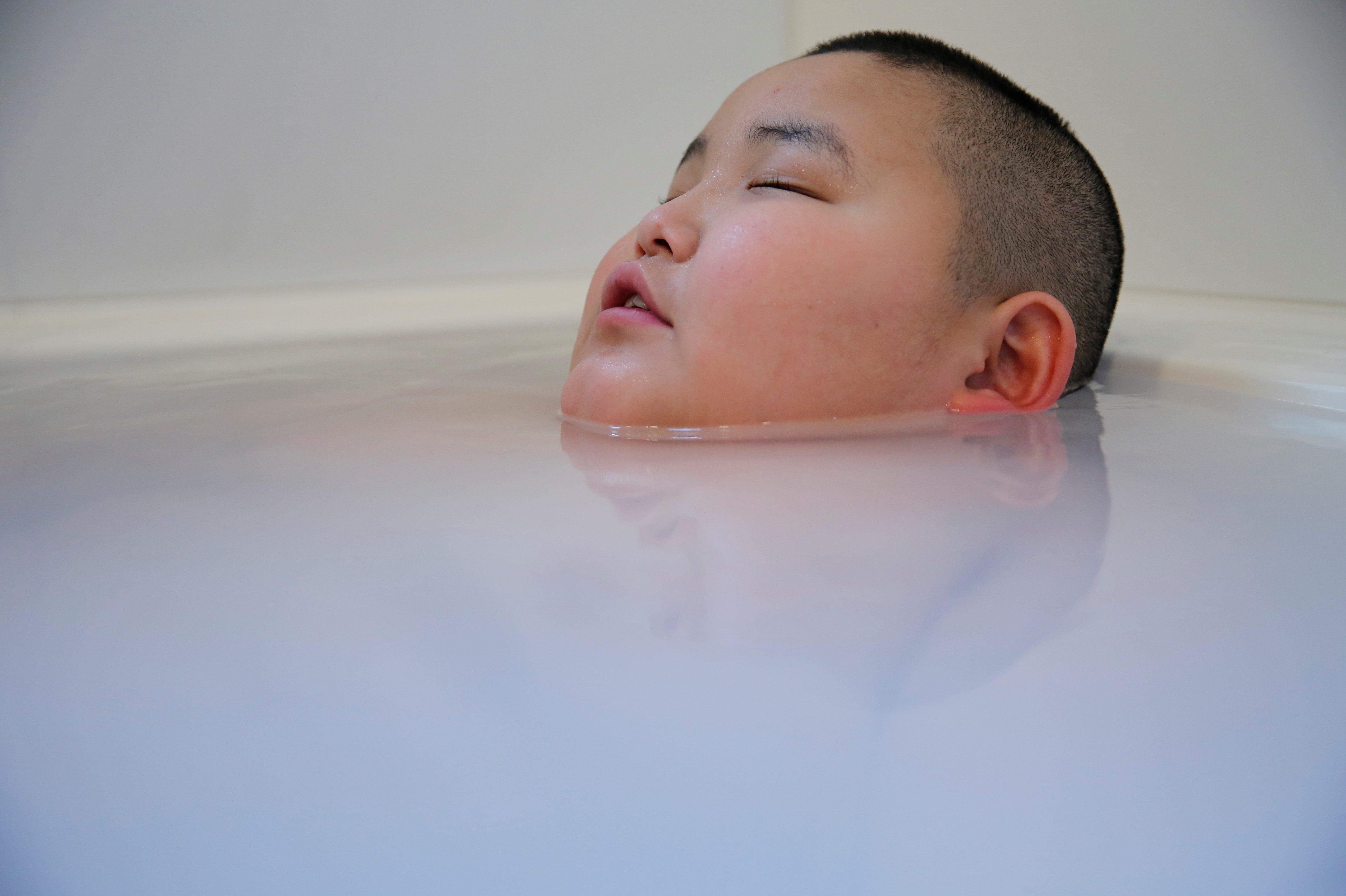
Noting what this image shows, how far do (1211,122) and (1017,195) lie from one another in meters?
1.01

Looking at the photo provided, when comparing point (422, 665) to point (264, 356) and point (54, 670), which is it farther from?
point (264, 356)

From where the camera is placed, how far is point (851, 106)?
0.92m

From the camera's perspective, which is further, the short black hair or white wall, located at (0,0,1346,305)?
white wall, located at (0,0,1346,305)

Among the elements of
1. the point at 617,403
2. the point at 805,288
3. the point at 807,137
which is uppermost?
the point at 807,137

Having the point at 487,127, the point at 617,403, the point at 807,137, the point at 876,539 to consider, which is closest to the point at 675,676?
the point at 876,539

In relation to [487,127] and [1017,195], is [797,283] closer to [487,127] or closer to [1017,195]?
[1017,195]

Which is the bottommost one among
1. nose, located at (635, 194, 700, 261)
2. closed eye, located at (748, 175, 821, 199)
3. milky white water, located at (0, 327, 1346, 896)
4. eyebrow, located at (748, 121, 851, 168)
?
milky white water, located at (0, 327, 1346, 896)

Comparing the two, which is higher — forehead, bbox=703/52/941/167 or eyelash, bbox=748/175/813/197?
forehead, bbox=703/52/941/167

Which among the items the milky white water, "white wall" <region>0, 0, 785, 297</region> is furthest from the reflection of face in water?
"white wall" <region>0, 0, 785, 297</region>

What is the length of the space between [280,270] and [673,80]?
112 cm

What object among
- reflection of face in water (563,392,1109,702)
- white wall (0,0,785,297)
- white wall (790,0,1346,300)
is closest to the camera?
reflection of face in water (563,392,1109,702)

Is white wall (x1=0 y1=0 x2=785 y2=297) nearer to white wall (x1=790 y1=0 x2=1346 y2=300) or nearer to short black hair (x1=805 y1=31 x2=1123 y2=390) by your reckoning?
white wall (x1=790 y1=0 x2=1346 y2=300)

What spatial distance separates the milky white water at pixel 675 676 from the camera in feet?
0.94

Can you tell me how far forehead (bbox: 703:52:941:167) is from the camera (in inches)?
35.6
